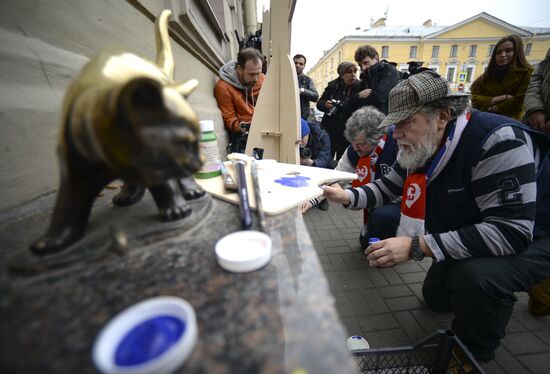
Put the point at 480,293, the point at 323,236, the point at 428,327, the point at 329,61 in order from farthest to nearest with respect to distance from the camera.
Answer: the point at 329,61, the point at 323,236, the point at 428,327, the point at 480,293

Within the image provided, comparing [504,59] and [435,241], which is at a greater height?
[504,59]

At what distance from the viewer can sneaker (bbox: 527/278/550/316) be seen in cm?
161

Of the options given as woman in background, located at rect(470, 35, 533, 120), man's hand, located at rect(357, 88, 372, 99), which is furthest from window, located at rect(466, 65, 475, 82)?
man's hand, located at rect(357, 88, 372, 99)

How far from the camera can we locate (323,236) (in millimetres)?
2904

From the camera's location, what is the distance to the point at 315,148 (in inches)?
131

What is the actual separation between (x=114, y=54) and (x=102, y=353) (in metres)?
0.50

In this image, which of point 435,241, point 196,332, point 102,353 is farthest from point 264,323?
point 435,241

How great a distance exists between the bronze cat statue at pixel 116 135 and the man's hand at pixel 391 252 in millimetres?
1132

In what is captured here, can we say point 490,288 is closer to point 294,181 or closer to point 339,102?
point 294,181

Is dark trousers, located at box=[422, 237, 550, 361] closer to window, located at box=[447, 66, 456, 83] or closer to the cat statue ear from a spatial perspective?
the cat statue ear

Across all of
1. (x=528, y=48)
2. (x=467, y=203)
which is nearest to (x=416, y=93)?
(x=467, y=203)

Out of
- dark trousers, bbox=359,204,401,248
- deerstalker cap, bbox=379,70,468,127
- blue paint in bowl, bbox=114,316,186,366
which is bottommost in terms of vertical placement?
dark trousers, bbox=359,204,401,248

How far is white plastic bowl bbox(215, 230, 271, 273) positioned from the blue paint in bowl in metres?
0.13

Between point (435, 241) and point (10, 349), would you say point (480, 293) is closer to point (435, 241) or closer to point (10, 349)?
point (435, 241)
